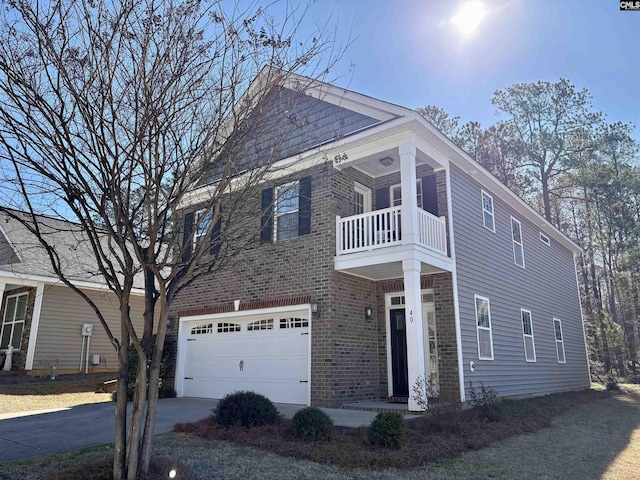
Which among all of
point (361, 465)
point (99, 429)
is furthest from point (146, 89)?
point (99, 429)

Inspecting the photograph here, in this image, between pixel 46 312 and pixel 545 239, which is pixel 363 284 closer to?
pixel 545 239

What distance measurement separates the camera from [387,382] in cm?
1133

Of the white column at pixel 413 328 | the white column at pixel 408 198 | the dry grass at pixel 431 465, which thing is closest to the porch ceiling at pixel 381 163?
the white column at pixel 408 198

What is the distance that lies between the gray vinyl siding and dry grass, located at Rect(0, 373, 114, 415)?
2.65ft

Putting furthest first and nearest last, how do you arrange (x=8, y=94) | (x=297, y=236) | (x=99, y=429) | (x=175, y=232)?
1. (x=297, y=236)
2. (x=99, y=429)
3. (x=175, y=232)
4. (x=8, y=94)

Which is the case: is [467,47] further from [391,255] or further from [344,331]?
[344,331]

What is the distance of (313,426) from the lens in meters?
6.90

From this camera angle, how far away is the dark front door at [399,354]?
11.2 m

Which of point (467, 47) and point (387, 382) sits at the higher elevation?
point (467, 47)

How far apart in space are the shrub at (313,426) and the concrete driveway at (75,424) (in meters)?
1.07

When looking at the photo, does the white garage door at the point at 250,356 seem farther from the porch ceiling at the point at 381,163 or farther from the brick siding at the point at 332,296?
the porch ceiling at the point at 381,163

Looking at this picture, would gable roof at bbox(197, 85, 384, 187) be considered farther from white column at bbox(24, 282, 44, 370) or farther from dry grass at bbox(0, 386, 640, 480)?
white column at bbox(24, 282, 44, 370)

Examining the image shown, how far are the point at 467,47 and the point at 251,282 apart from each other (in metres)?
7.26

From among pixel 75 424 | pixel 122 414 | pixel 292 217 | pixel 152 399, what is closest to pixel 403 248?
pixel 292 217
